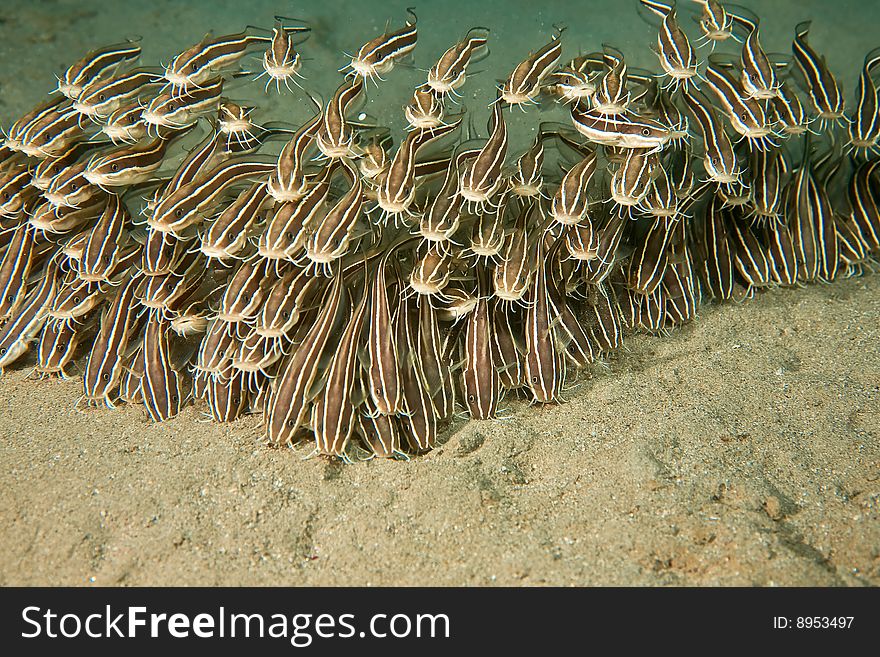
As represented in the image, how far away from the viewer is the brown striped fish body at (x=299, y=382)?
3.27 metres

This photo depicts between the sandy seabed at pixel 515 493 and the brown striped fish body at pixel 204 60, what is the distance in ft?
6.29

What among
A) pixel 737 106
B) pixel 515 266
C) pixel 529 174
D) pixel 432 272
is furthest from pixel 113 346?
pixel 737 106

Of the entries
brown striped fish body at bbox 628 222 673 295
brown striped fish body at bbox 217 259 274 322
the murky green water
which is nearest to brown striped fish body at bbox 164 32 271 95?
brown striped fish body at bbox 217 259 274 322

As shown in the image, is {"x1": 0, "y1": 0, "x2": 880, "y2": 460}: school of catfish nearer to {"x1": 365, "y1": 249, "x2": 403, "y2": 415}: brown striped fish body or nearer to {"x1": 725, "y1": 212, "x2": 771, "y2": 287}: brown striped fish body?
{"x1": 365, "y1": 249, "x2": 403, "y2": 415}: brown striped fish body

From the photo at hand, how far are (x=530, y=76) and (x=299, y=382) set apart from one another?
207 cm

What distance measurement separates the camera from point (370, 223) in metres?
3.57

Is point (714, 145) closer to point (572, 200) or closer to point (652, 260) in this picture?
point (652, 260)

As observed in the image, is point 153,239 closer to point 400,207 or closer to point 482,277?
point 400,207

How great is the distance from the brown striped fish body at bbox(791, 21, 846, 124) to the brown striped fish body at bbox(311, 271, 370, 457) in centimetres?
338

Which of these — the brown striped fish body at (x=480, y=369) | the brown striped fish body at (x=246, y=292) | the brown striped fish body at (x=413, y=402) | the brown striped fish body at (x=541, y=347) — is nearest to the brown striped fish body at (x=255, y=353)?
the brown striped fish body at (x=246, y=292)

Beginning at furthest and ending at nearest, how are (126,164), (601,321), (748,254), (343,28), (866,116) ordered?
(343,28)
(748,254)
(866,116)
(601,321)
(126,164)

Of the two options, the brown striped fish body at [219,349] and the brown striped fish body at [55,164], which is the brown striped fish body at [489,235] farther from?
the brown striped fish body at [55,164]

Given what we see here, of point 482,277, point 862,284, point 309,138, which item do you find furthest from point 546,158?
point 862,284

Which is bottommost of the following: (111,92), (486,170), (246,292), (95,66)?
(246,292)
